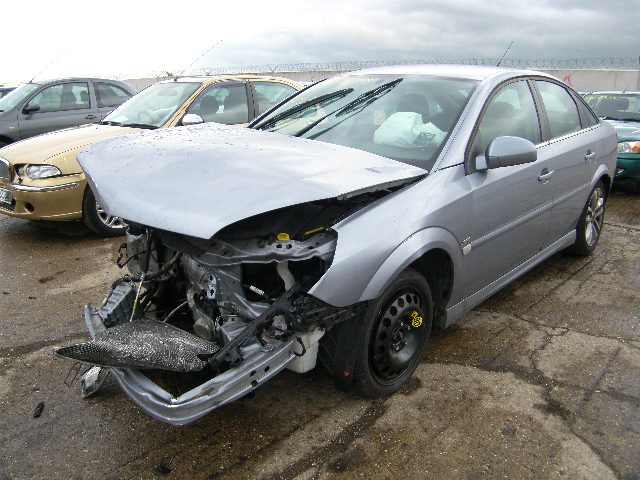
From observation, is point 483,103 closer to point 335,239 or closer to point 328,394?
point 335,239

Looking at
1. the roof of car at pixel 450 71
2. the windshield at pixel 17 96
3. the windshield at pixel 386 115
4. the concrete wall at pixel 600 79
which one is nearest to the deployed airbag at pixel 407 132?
the windshield at pixel 386 115

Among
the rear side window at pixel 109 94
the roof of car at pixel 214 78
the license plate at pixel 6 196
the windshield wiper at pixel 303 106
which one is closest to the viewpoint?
the windshield wiper at pixel 303 106

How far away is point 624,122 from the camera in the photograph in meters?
8.64

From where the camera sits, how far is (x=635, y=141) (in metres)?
7.73

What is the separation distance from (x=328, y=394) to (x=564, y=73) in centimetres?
1932

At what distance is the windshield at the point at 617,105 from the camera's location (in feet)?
29.2

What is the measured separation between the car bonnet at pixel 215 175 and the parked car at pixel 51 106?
20.5ft

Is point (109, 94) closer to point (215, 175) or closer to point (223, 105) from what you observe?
point (223, 105)

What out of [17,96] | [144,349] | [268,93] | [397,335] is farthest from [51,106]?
[397,335]

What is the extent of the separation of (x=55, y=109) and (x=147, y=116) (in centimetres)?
325

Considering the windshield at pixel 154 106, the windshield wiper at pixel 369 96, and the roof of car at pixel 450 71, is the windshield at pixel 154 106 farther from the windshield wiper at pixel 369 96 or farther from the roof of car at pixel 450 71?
the windshield wiper at pixel 369 96

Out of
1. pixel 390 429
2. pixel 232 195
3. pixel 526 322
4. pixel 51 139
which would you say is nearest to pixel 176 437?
pixel 390 429

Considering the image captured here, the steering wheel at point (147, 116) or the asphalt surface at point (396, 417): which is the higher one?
the steering wheel at point (147, 116)

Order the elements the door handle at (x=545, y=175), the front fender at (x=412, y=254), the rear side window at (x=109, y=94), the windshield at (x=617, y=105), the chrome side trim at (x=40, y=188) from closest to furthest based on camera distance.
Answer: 1. the front fender at (x=412, y=254)
2. the door handle at (x=545, y=175)
3. the chrome side trim at (x=40, y=188)
4. the windshield at (x=617, y=105)
5. the rear side window at (x=109, y=94)
